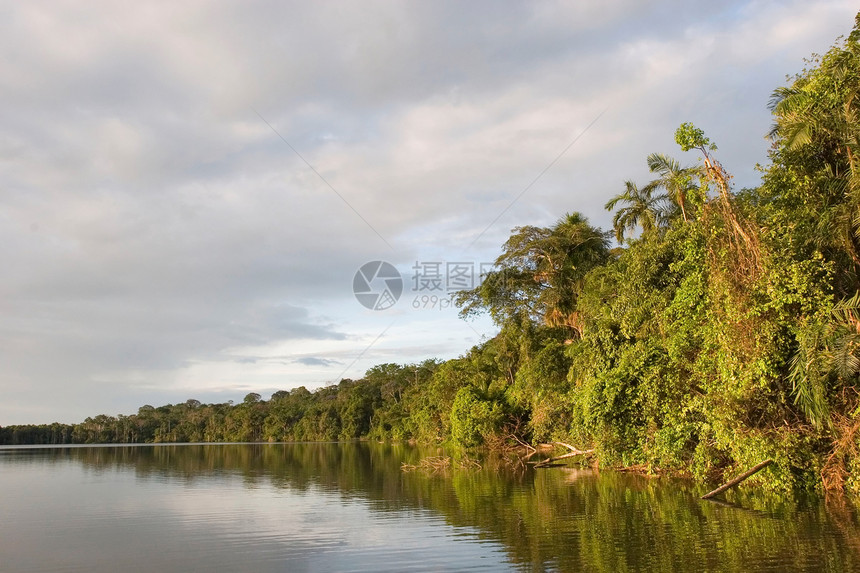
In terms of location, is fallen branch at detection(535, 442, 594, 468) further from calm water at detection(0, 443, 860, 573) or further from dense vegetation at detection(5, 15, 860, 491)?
calm water at detection(0, 443, 860, 573)

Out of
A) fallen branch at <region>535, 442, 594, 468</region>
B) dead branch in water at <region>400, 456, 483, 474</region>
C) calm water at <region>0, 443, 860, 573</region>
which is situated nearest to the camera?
calm water at <region>0, 443, 860, 573</region>

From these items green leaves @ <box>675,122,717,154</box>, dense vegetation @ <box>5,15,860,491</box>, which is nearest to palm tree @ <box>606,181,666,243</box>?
dense vegetation @ <box>5,15,860,491</box>

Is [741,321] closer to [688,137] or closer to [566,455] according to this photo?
[688,137]

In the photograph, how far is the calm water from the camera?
10.3 metres

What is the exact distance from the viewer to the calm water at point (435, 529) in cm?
1026

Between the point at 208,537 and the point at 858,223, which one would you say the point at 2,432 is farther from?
the point at 858,223

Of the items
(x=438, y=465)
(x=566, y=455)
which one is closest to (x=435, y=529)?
(x=566, y=455)


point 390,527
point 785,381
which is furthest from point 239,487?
point 785,381

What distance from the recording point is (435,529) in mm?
13625

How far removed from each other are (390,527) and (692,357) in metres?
10.9

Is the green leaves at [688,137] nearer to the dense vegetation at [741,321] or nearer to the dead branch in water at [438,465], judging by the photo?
the dense vegetation at [741,321]

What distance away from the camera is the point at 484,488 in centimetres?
2130

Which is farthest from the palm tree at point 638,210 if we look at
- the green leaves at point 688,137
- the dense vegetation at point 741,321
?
the green leaves at point 688,137

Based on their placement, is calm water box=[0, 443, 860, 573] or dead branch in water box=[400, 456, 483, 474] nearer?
calm water box=[0, 443, 860, 573]
